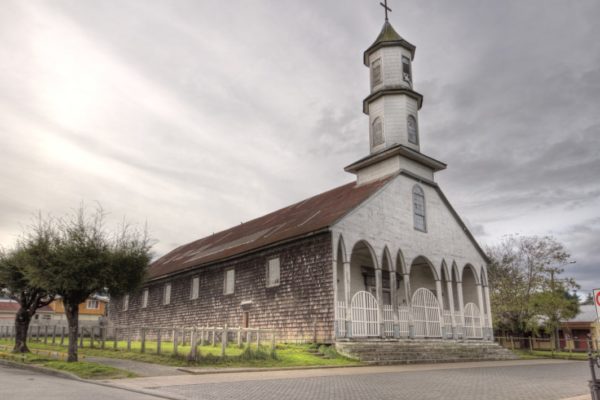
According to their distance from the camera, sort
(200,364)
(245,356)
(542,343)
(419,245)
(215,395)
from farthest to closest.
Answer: (542,343)
(419,245)
(245,356)
(200,364)
(215,395)

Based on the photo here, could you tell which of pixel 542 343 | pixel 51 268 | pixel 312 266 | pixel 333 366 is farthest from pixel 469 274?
pixel 542 343

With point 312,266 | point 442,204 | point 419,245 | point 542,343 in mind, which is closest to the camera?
point 312,266

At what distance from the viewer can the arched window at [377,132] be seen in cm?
2738

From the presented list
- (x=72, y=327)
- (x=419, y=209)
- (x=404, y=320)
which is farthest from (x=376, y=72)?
(x=72, y=327)

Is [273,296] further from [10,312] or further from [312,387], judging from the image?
[10,312]

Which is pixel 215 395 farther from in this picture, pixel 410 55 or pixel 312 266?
pixel 410 55

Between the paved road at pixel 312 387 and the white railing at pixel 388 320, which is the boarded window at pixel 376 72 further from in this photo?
the paved road at pixel 312 387

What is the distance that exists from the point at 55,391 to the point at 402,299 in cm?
1942

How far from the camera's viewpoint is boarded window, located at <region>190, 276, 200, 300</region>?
29.4 metres

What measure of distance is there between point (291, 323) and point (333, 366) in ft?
17.8

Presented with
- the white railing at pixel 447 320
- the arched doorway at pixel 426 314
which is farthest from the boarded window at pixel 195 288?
the white railing at pixel 447 320

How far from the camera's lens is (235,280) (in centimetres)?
2600

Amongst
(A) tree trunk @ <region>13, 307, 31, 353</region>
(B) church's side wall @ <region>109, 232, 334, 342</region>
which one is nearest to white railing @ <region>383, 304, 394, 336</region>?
(B) church's side wall @ <region>109, 232, 334, 342</region>

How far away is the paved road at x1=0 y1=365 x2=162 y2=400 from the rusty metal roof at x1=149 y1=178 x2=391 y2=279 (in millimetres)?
11862
